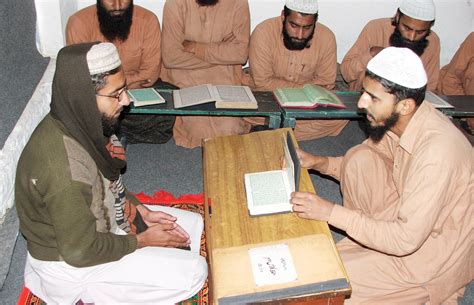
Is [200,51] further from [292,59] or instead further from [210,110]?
[210,110]

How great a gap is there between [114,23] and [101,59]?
259 cm

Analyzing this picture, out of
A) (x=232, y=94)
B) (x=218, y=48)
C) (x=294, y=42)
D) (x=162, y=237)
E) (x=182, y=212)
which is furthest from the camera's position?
(x=218, y=48)

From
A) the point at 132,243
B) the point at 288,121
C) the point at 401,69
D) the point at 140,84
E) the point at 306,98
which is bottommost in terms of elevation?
the point at 140,84

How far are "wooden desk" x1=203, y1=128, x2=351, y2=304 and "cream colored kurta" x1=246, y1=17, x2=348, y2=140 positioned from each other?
5.53 ft

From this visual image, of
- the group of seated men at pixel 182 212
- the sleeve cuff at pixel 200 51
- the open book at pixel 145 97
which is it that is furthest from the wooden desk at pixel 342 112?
the sleeve cuff at pixel 200 51

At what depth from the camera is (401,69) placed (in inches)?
106

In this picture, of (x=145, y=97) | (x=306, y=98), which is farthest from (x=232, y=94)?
(x=145, y=97)

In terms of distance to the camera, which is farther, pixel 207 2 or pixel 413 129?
pixel 207 2

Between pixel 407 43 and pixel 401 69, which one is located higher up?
pixel 401 69

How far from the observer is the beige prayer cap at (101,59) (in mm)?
2393

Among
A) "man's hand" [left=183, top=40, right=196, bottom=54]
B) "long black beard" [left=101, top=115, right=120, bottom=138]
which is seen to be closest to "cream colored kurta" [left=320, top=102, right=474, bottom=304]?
"long black beard" [left=101, top=115, right=120, bottom=138]

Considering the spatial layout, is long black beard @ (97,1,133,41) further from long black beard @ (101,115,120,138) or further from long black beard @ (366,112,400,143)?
long black beard @ (366,112,400,143)

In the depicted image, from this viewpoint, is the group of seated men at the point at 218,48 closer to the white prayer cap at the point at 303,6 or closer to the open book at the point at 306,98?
the white prayer cap at the point at 303,6

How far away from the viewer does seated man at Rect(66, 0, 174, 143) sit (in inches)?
189
